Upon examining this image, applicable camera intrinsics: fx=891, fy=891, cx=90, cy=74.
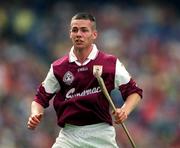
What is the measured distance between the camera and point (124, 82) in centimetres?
822

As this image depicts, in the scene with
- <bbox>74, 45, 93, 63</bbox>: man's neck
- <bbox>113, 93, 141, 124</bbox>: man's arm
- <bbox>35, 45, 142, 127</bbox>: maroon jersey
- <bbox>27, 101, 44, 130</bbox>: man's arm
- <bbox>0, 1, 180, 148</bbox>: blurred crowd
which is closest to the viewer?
<bbox>113, 93, 141, 124</bbox>: man's arm

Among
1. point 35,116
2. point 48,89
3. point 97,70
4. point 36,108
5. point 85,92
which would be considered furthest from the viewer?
point 48,89

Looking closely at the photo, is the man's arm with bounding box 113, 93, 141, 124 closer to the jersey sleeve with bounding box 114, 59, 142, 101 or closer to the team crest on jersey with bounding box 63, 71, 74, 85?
the jersey sleeve with bounding box 114, 59, 142, 101

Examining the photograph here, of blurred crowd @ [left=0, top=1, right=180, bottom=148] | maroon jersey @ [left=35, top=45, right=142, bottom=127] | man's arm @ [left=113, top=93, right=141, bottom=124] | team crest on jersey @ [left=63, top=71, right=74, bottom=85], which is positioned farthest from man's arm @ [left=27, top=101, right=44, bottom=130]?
blurred crowd @ [left=0, top=1, right=180, bottom=148]

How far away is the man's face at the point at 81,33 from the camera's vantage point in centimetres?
813

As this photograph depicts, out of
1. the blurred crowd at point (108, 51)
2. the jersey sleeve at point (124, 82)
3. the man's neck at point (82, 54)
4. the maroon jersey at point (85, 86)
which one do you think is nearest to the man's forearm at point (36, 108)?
the maroon jersey at point (85, 86)

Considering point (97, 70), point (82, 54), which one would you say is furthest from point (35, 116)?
point (82, 54)

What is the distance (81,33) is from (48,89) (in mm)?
628

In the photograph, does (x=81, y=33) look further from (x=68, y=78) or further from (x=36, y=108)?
(x=36, y=108)

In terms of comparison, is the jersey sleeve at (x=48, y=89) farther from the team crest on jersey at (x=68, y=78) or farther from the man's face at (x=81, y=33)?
the man's face at (x=81, y=33)

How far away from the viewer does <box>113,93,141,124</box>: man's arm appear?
7633 mm

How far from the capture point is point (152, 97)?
14867 millimetres

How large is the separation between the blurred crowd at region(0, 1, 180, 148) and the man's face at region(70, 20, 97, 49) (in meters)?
4.51

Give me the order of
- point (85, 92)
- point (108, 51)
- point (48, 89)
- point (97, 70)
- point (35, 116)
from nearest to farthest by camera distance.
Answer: point (35, 116) → point (97, 70) → point (85, 92) → point (48, 89) → point (108, 51)
